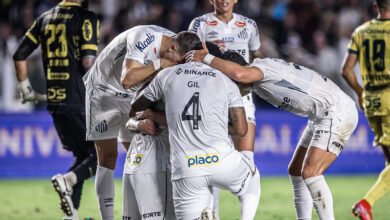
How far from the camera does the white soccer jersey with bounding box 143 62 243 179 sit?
288 inches

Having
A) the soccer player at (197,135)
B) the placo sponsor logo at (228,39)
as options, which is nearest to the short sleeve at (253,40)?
the placo sponsor logo at (228,39)

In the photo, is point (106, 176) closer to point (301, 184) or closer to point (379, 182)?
point (301, 184)

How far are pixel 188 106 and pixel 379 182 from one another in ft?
9.61

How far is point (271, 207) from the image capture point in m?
11.7

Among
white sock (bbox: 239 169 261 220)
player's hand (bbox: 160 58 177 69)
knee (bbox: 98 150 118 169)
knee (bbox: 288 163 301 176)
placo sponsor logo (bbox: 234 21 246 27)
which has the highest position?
player's hand (bbox: 160 58 177 69)

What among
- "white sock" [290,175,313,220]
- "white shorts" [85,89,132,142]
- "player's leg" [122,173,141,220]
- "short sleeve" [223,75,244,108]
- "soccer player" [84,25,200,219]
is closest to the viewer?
"short sleeve" [223,75,244,108]

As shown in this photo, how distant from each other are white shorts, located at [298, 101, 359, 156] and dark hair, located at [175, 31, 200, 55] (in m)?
1.55

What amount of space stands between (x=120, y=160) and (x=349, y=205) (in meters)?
5.15

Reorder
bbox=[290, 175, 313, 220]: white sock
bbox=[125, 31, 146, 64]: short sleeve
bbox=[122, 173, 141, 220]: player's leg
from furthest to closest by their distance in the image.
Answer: bbox=[290, 175, 313, 220]: white sock < bbox=[125, 31, 146, 64]: short sleeve < bbox=[122, 173, 141, 220]: player's leg

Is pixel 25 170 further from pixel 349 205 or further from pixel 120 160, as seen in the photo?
pixel 349 205

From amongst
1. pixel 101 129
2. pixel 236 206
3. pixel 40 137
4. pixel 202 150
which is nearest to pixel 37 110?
pixel 40 137

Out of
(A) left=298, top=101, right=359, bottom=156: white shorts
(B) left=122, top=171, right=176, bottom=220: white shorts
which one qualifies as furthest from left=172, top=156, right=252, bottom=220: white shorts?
(A) left=298, top=101, right=359, bottom=156: white shorts

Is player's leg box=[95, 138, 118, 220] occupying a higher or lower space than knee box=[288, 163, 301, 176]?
Result: lower

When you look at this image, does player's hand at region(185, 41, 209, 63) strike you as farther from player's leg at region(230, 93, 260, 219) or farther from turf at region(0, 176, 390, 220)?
turf at region(0, 176, 390, 220)
